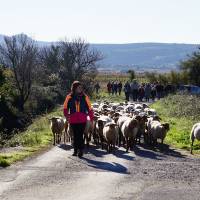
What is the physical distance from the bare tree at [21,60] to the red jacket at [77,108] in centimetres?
3687

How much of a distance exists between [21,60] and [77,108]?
1667 inches

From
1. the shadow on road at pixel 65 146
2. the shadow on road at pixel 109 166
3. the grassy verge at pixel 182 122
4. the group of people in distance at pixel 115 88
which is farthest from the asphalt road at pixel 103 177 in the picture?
the group of people in distance at pixel 115 88

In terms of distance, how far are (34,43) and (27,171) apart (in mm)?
49493

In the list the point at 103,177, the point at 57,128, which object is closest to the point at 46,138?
the point at 57,128

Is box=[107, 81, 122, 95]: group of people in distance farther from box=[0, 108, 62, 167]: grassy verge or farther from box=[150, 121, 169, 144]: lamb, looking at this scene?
box=[150, 121, 169, 144]: lamb

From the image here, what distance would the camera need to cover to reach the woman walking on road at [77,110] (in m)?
15.9

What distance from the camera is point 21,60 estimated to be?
188ft

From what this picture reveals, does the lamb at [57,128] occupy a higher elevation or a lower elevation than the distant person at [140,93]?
higher

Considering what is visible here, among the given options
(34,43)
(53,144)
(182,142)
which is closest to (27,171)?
(53,144)

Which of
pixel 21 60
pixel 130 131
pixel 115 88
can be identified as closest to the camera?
pixel 130 131

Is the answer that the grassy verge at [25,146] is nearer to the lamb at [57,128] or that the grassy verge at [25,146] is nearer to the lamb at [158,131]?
the lamb at [57,128]

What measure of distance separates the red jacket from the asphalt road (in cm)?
120

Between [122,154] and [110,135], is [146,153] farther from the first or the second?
[110,135]

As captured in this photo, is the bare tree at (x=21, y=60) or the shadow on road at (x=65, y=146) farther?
the bare tree at (x=21, y=60)
